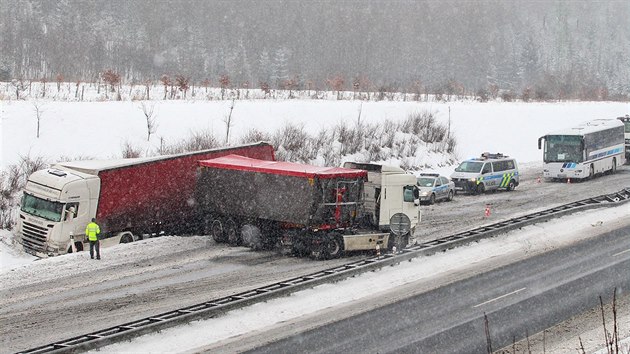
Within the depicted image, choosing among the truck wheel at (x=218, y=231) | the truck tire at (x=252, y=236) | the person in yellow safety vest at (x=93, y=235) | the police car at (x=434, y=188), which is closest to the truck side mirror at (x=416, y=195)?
the truck tire at (x=252, y=236)

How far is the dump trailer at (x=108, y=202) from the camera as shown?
105 feet

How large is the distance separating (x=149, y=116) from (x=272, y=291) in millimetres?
25528

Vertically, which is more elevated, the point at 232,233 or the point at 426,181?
the point at 426,181

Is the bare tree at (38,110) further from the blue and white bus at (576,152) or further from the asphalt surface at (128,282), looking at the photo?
the blue and white bus at (576,152)

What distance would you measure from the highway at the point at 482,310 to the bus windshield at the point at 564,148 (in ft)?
62.2

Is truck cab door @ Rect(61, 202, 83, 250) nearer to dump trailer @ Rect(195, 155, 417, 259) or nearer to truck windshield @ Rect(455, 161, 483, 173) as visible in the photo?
dump trailer @ Rect(195, 155, 417, 259)

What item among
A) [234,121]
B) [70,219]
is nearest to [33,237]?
[70,219]

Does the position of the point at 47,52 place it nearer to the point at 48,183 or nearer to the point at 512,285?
the point at 48,183

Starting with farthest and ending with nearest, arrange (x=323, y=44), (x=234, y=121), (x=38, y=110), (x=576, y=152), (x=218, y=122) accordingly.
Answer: (x=323, y=44) → (x=234, y=121) → (x=218, y=122) → (x=576, y=152) → (x=38, y=110)

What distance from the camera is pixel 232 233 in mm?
32562

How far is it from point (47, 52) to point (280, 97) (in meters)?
56.4

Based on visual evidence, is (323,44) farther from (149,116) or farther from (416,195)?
(416,195)

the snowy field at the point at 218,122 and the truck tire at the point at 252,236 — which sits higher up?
the snowy field at the point at 218,122

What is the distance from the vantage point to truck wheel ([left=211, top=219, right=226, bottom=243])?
108 ft
